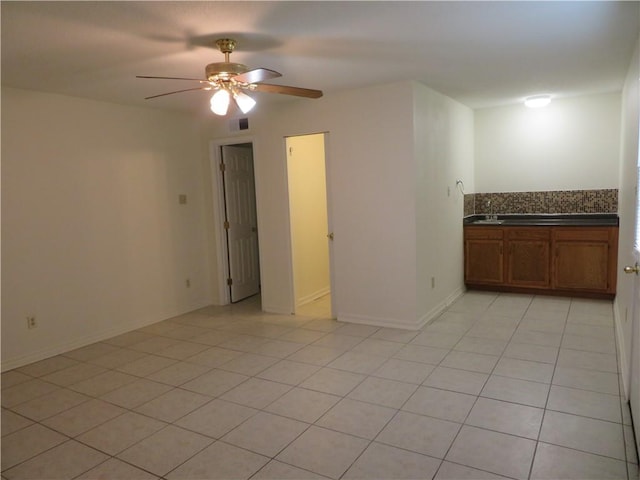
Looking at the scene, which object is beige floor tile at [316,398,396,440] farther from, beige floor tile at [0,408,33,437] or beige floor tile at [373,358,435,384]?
beige floor tile at [0,408,33,437]

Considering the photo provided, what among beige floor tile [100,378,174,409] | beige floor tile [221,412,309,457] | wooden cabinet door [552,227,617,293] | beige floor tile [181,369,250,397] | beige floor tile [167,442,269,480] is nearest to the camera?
beige floor tile [167,442,269,480]

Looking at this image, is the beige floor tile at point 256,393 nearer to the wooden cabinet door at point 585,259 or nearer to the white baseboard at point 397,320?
the white baseboard at point 397,320

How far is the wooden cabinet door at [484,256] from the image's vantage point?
557cm

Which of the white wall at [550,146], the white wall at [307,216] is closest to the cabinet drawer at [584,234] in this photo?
the white wall at [550,146]

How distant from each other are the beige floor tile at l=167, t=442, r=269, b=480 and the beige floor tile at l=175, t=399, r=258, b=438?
0.58 ft

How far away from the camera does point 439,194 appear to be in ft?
15.8

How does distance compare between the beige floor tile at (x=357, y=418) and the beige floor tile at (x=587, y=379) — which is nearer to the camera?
the beige floor tile at (x=357, y=418)

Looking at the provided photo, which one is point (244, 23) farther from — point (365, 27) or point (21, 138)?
point (21, 138)

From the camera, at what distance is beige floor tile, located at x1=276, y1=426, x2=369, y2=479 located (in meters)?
2.27

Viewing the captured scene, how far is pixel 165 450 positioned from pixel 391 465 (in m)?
1.22

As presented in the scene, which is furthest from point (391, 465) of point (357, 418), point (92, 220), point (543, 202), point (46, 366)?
point (543, 202)

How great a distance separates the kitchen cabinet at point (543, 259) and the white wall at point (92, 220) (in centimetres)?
346

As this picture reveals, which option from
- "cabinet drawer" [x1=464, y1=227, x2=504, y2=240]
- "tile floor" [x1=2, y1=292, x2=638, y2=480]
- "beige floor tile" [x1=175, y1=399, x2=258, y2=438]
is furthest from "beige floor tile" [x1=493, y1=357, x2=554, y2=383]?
"cabinet drawer" [x1=464, y1=227, x2=504, y2=240]

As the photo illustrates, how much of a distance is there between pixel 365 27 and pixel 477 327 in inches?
116
